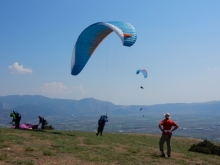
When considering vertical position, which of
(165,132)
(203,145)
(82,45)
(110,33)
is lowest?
(203,145)

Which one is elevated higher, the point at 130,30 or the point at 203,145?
the point at 130,30

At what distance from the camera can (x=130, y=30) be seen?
20734 millimetres

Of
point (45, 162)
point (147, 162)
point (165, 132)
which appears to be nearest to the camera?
point (45, 162)

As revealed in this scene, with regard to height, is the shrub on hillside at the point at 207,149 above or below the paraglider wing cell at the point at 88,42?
below

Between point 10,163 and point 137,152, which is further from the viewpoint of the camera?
point 137,152

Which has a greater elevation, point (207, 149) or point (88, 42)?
point (88, 42)

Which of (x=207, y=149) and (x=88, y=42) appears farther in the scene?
(x=88, y=42)

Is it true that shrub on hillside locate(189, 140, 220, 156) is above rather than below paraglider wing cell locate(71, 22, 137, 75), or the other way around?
below

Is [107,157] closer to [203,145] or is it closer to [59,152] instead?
[59,152]

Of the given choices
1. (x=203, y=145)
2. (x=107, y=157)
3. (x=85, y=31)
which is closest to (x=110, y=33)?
(x=85, y=31)

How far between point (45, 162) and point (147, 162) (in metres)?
4.63

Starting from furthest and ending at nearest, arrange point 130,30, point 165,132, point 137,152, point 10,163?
1. point 130,30
2. point 137,152
3. point 165,132
4. point 10,163

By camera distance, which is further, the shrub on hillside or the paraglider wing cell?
the paraglider wing cell

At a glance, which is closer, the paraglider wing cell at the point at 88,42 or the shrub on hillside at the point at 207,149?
the shrub on hillside at the point at 207,149
